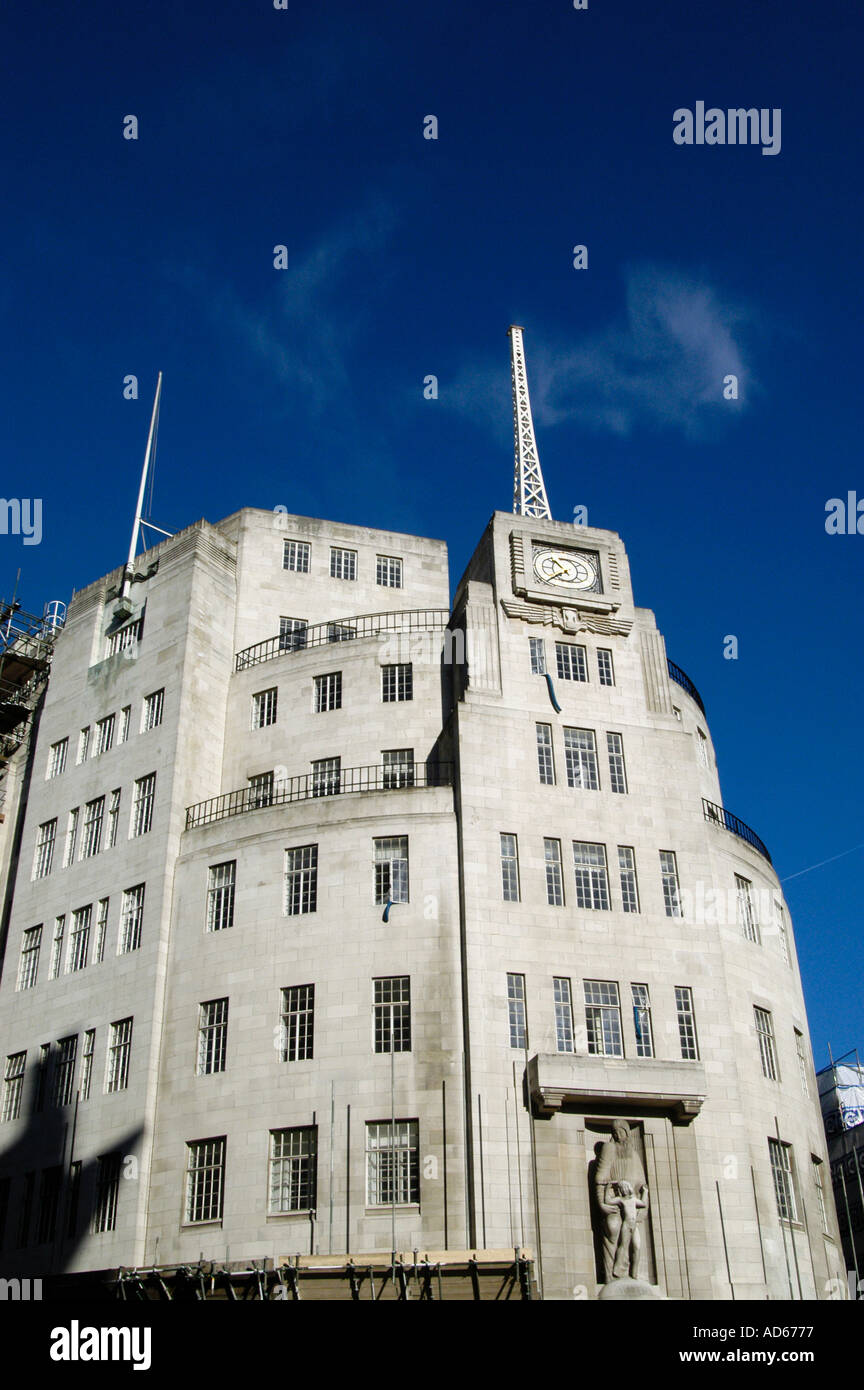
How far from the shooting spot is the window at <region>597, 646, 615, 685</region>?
53.9 meters

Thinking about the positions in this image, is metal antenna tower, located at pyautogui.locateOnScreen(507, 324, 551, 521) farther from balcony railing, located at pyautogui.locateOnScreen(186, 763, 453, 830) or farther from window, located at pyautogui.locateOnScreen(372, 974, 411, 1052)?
window, located at pyautogui.locateOnScreen(372, 974, 411, 1052)

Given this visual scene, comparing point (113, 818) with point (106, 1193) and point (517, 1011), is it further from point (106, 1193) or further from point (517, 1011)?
point (517, 1011)

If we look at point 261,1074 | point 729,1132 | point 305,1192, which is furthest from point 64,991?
point 729,1132

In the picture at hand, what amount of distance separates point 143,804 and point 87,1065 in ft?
35.2

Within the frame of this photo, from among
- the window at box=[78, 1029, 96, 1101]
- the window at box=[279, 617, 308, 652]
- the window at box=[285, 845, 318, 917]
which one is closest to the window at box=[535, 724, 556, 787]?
the window at box=[285, 845, 318, 917]

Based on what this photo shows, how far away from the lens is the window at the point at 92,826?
56.2 meters

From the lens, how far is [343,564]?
68.4 meters

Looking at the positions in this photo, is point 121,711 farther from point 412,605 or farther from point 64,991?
point 412,605

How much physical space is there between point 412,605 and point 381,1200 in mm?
33295

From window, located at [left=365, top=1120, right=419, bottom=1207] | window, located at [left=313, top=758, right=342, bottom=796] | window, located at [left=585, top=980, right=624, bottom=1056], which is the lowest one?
window, located at [left=365, top=1120, right=419, bottom=1207]

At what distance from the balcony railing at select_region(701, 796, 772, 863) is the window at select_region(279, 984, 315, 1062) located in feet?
62.2

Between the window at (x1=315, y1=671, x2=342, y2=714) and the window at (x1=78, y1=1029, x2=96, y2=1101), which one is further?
the window at (x1=315, y1=671, x2=342, y2=714)

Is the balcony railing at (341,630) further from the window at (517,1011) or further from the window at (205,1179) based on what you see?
the window at (205,1179)
